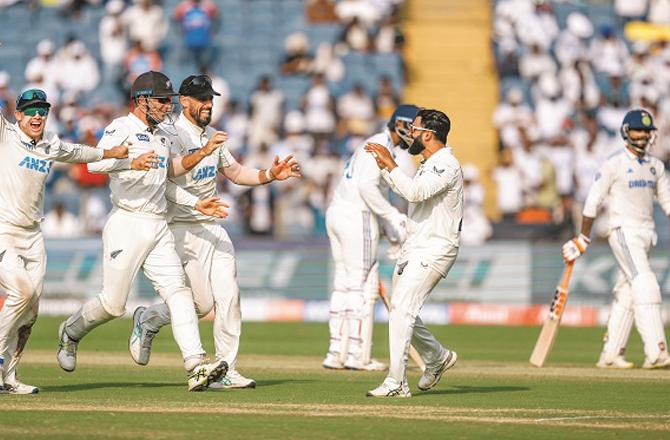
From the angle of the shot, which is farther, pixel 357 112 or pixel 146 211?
pixel 357 112

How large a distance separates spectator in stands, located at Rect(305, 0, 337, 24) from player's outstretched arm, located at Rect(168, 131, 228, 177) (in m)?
16.1

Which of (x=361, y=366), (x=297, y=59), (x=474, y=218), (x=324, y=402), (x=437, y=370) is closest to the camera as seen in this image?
(x=324, y=402)

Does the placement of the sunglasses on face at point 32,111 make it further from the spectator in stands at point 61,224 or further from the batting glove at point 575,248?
the spectator in stands at point 61,224

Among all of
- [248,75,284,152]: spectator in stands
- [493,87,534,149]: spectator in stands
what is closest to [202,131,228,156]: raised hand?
[248,75,284,152]: spectator in stands

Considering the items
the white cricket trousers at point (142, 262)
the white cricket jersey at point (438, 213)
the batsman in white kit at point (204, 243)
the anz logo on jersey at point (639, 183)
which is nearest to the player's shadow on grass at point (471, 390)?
the white cricket jersey at point (438, 213)

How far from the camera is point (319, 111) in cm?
2505

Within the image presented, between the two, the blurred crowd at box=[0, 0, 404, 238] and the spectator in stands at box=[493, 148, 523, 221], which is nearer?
the blurred crowd at box=[0, 0, 404, 238]

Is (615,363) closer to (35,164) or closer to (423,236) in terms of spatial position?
(423,236)

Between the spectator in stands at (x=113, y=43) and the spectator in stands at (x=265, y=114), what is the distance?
2.70m

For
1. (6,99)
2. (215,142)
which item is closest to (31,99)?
(215,142)

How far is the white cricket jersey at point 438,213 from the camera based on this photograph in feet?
35.1

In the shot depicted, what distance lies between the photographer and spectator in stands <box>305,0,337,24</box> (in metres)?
27.1

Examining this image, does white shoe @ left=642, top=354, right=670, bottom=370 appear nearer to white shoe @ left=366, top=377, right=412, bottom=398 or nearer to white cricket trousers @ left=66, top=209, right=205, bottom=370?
white shoe @ left=366, top=377, right=412, bottom=398

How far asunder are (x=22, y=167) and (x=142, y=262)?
1.21 meters
